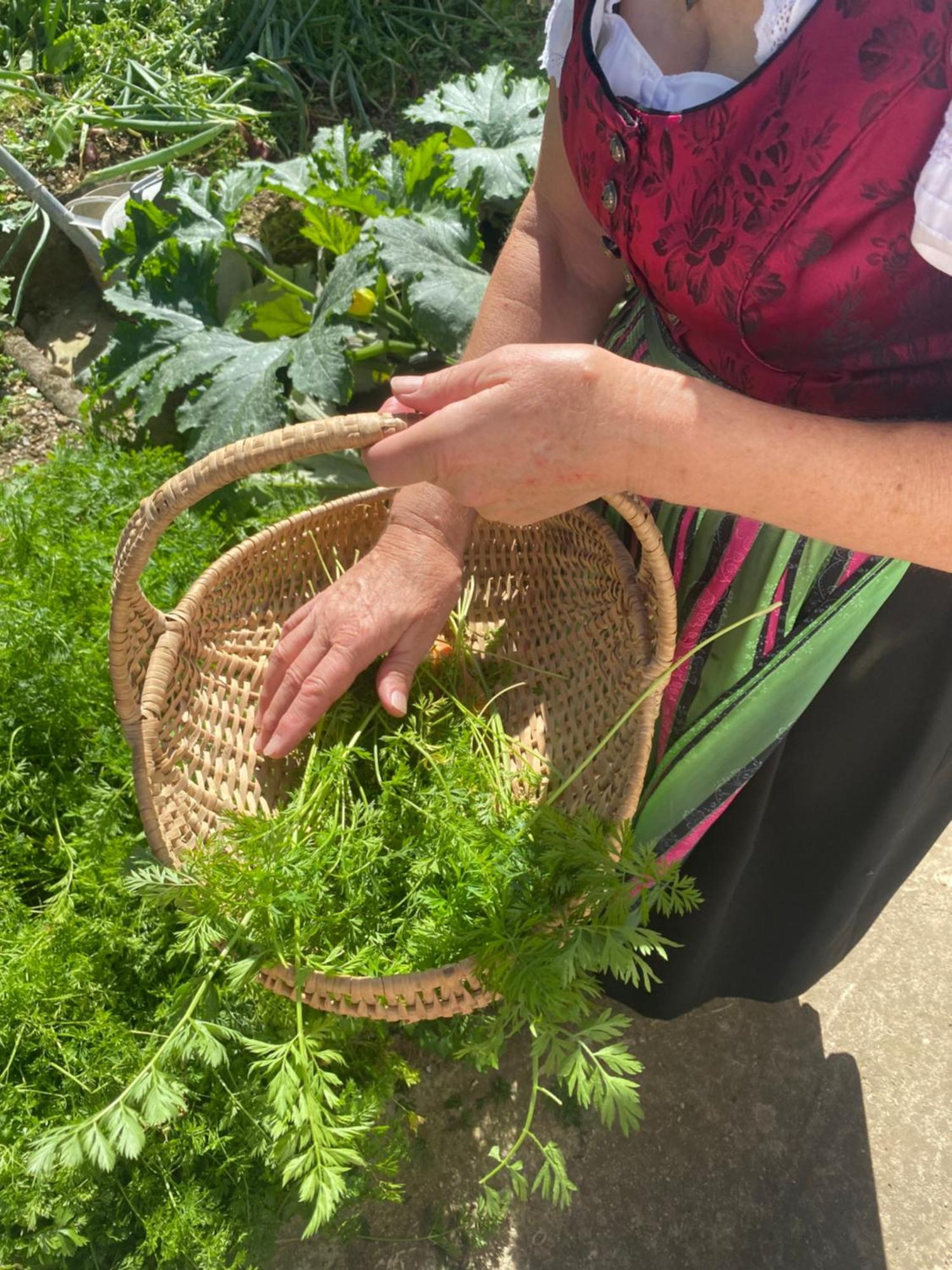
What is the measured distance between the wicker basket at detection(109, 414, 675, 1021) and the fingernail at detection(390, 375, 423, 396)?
0.18 feet

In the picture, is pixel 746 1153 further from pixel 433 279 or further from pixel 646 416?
pixel 433 279

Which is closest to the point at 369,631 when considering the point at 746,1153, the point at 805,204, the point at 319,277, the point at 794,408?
the point at 794,408

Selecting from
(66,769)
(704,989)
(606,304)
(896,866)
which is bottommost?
(704,989)

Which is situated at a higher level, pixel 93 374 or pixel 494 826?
pixel 494 826

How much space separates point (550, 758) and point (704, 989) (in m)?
0.61

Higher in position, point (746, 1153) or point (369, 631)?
point (369, 631)

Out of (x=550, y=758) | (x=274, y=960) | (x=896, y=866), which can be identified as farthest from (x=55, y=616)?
(x=896, y=866)

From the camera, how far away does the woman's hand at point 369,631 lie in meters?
1.43

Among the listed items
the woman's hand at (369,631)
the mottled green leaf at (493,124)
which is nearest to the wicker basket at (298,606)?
the woman's hand at (369,631)

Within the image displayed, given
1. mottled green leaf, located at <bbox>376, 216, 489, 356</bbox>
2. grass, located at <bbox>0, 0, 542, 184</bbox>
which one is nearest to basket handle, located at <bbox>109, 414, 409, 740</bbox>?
mottled green leaf, located at <bbox>376, 216, 489, 356</bbox>

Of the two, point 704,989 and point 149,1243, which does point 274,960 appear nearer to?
point 149,1243

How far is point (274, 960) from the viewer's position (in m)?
1.26

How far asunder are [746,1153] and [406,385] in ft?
4.99

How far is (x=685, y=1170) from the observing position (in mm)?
1802
